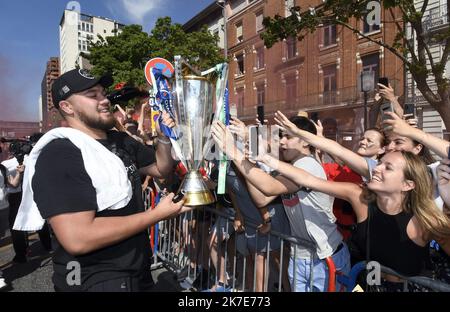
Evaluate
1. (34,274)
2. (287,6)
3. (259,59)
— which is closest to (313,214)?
(34,274)

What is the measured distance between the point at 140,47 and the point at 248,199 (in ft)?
55.1

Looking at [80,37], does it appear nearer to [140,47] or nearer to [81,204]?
[140,47]

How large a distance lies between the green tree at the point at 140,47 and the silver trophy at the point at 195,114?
15364mm

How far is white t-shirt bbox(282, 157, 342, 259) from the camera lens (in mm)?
2238

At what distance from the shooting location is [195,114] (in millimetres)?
1823

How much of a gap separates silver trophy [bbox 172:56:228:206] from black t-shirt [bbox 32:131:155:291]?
292mm

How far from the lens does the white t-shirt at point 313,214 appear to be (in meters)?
2.24

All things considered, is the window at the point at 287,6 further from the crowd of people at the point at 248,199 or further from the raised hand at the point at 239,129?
the raised hand at the point at 239,129

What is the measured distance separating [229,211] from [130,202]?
143 centimetres

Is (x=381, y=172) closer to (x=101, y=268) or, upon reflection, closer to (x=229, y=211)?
(x=229, y=211)

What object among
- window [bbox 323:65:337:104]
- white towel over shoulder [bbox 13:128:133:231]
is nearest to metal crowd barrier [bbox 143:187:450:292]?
white towel over shoulder [bbox 13:128:133:231]

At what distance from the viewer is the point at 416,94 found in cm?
1463

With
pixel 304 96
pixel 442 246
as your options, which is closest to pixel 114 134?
pixel 442 246

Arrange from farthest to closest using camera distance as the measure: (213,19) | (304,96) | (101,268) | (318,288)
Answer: (213,19) → (304,96) → (318,288) → (101,268)
